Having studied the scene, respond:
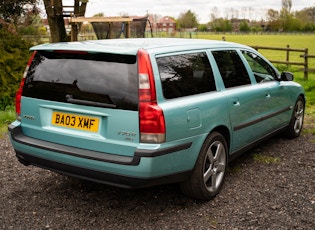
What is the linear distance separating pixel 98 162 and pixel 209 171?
1.23 m

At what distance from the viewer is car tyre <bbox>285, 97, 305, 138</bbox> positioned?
627 centimetres

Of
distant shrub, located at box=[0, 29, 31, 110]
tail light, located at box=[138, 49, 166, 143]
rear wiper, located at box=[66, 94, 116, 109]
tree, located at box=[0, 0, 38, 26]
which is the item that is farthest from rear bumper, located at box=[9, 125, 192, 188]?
tree, located at box=[0, 0, 38, 26]

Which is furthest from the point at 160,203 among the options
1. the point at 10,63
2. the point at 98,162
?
the point at 10,63

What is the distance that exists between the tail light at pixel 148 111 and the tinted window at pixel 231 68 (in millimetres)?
1309

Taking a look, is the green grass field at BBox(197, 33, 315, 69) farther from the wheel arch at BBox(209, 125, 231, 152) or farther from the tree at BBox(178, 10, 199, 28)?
the tree at BBox(178, 10, 199, 28)

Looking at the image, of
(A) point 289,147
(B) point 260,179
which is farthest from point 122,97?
(A) point 289,147

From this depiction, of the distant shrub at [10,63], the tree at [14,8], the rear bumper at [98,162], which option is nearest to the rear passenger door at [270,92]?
the rear bumper at [98,162]

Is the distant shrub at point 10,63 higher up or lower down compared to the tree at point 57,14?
lower down

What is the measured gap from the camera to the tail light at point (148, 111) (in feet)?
10.7

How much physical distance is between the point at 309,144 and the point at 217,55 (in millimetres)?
2676

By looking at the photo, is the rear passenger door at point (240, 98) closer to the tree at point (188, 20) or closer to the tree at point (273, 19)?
the tree at point (273, 19)

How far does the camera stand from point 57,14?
59.4 ft

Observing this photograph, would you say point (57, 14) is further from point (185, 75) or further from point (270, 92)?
point (185, 75)

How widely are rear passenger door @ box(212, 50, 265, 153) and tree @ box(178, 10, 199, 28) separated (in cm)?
14283
